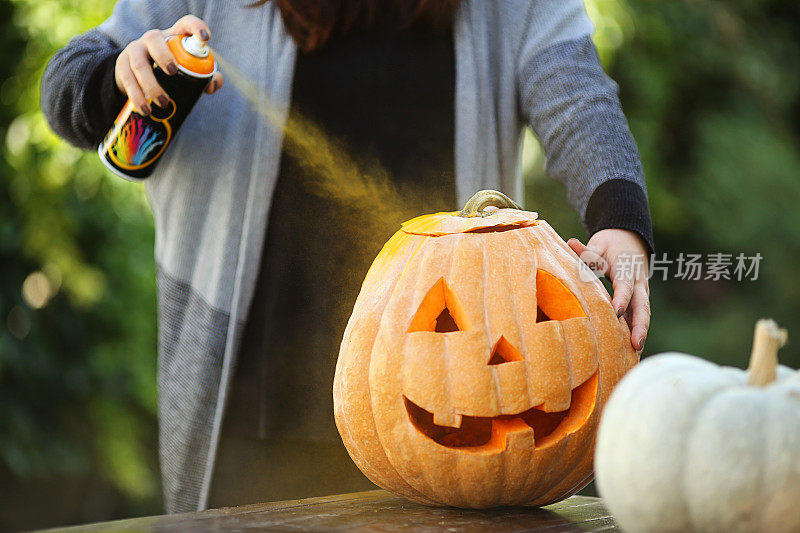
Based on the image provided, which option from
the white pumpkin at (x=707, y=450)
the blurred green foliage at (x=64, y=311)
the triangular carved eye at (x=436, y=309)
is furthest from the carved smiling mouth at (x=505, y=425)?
the blurred green foliage at (x=64, y=311)

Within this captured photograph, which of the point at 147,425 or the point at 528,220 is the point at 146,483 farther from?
the point at 528,220

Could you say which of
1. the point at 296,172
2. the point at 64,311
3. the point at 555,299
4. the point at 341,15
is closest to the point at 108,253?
the point at 64,311

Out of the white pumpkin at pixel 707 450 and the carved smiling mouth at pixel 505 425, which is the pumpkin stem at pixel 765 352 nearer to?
the white pumpkin at pixel 707 450

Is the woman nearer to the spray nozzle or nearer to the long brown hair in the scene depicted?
the long brown hair

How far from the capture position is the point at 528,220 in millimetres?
1144

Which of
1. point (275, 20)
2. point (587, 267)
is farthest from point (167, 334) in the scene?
point (587, 267)

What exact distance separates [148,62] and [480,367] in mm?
718

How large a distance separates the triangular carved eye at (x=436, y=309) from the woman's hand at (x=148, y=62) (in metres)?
0.54

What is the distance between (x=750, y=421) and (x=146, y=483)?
2.99 m

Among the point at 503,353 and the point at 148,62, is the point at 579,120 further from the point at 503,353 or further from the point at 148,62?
the point at 148,62

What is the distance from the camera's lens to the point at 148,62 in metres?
1.23

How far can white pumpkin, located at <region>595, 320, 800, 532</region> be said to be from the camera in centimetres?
73

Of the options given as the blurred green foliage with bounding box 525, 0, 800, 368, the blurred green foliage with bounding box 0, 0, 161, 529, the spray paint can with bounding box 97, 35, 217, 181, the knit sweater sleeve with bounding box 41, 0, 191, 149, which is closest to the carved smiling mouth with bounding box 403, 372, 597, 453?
the spray paint can with bounding box 97, 35, 217, 181

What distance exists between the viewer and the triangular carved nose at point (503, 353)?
1030 mm
